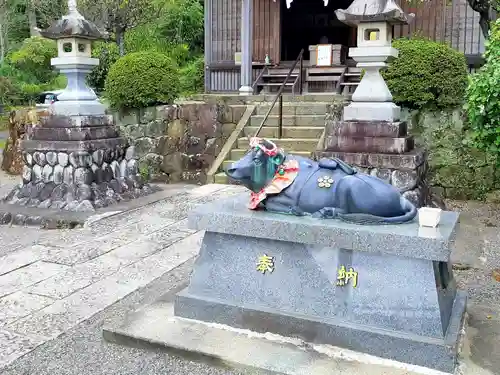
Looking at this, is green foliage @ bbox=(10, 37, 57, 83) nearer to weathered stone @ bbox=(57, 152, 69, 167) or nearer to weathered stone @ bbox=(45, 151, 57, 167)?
weathered stone @ bbox=(45, 151, 57, 167)

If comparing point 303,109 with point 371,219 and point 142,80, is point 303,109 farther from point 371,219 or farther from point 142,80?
point 371,219

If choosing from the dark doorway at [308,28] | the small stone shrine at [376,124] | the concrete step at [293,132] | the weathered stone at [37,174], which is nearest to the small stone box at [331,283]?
the small stone shrine at [376,124]

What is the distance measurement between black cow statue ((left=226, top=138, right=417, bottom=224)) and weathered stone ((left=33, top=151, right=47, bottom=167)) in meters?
5.57

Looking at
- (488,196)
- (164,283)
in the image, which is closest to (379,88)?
(488,196)

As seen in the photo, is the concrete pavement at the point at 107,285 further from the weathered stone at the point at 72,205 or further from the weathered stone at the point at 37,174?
the weathered stone at the point at 37,174

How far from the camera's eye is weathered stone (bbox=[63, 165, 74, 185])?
8273mm

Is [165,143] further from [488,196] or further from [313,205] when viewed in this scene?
[313,205]

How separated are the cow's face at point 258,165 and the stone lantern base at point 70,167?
4.72m

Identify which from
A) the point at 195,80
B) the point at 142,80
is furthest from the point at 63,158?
the point at 195,80

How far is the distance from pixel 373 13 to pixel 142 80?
16.3 ft

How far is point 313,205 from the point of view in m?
3.76

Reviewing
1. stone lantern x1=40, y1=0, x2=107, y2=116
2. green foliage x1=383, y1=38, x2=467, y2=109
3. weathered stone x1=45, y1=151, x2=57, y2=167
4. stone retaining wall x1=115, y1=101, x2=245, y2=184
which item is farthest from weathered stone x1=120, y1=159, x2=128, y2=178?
green foliage x1=383, y1=38, x2=467, y2=109

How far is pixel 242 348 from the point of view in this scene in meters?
3.56

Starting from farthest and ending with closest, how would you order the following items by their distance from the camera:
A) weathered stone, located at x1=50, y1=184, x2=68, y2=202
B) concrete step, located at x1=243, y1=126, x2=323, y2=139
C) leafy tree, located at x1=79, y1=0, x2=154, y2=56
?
leafy tree, located at x1=79, y1=0, x2=154, y2=56 → concrete step, located at x1=243, y1=126, x2=323, y2=139 → weathered stone, located at x1=50, y1=184, x2=68, y2=202
